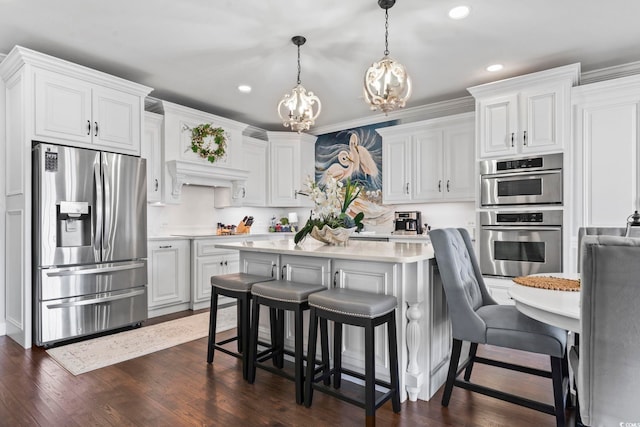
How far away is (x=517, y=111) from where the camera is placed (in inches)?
148

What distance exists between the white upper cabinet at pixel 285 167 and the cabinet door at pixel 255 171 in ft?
0.37

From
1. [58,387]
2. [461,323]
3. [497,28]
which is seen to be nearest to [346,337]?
[461,323]

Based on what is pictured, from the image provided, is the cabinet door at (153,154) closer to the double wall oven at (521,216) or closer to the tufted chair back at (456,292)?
the tufted chair back at (456,292)

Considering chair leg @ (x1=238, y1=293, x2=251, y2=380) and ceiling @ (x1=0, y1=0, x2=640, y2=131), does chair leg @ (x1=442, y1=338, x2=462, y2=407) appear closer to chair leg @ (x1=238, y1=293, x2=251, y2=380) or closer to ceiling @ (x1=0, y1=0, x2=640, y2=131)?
chair leg @ (x1=238, y1=293, x2=251, y2=380)

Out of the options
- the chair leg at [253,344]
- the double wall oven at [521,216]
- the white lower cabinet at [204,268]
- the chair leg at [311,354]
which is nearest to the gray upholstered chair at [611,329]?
the chair leg at [311,354]

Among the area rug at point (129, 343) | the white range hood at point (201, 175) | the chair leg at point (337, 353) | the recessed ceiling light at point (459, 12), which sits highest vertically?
the recessed ceiling light at point (459, 12)

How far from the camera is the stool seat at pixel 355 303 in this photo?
6.44 ft

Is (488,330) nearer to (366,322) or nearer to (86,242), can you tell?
(366,322)

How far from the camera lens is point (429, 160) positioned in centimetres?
487

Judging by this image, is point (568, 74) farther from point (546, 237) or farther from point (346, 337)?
point (346, 337)

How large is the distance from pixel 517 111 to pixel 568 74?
0.51 meters

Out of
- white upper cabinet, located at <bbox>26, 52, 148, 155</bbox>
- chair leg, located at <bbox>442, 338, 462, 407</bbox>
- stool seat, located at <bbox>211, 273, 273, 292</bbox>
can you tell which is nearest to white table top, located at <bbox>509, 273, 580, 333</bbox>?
chair leg, located at <bbox>442, 338, 462, 407</bbox>

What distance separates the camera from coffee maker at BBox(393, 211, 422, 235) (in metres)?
5.13

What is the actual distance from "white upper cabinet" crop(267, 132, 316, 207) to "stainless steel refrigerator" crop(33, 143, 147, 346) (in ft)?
8.03
